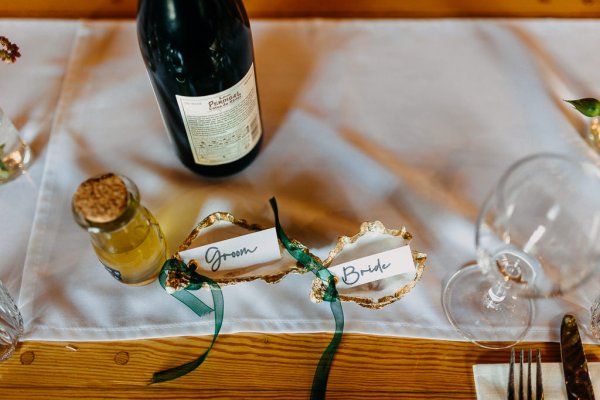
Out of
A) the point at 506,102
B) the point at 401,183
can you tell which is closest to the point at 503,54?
the point at 506,102

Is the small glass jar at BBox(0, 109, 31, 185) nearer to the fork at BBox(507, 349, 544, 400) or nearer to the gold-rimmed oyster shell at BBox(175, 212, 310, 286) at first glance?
the gold-rimmed oyster shell at BBox(175, 212, 310, 286)

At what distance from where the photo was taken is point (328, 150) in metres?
0.58

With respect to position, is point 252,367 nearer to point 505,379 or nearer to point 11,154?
point 505,379

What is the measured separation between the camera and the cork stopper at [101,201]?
1.19 ft

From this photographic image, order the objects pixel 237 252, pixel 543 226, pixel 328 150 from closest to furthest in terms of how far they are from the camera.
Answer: pixel 543 226, pixel 237 252, pixel 328 150

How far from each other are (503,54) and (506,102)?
0.07 m

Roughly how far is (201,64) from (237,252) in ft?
0.53

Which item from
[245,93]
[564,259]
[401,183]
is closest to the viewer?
[564,259]

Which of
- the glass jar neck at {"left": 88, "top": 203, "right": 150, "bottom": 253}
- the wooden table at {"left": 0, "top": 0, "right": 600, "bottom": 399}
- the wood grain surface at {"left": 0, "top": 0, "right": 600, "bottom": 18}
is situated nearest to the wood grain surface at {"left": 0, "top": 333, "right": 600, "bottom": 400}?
the wooden table at {"left": 0, "top": 0, "right": 600, "bottom": 399}

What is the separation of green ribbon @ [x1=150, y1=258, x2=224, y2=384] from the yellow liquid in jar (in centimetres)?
2

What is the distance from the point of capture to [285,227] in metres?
0.53

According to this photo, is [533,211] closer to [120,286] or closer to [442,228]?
[442,228]

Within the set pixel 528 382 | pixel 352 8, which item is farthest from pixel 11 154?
pixel 528 382

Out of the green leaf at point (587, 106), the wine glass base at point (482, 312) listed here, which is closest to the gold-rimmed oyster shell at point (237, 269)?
the wine glass base at point (482, 312)
